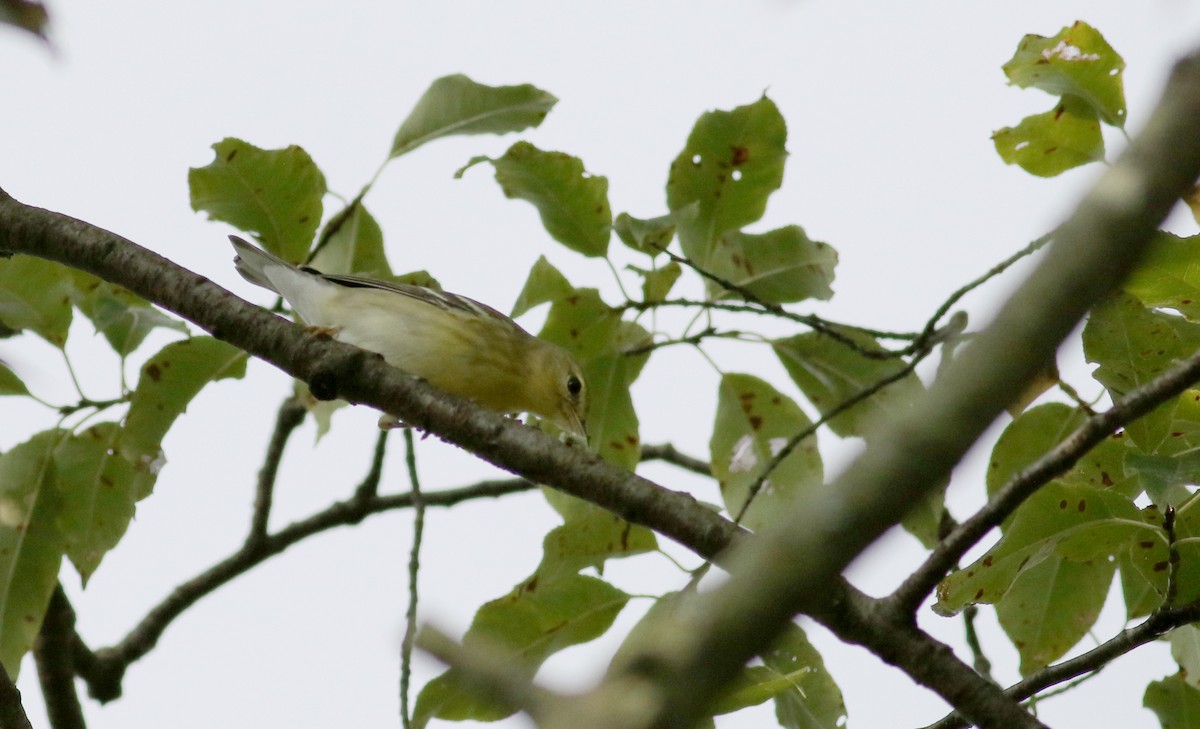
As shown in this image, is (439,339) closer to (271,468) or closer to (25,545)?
(271,468)

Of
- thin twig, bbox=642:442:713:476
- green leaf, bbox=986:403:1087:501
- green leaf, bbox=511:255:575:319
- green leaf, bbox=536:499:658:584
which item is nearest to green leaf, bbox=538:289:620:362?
green leaf, bbox=511:255:575:319

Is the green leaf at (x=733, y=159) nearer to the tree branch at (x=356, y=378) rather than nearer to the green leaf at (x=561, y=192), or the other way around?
the green leaf at (x=561, y=192)

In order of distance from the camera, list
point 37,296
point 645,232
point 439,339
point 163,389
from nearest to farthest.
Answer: point 645,232
point 163,389
point 37,296
point 439,339

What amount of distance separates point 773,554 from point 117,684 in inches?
225

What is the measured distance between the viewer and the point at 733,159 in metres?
4.19

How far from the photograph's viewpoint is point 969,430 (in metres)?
1.10

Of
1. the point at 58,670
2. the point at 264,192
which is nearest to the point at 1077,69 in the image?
the point at 264,192

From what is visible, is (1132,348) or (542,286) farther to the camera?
(542,286)

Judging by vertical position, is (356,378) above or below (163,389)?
below

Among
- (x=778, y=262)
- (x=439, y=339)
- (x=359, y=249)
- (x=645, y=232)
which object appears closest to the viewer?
(x=645, y=232)

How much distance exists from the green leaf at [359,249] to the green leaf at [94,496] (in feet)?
3.41

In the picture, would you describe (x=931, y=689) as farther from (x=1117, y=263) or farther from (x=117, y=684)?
(x=117, y=684)

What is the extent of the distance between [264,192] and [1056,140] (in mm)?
2679

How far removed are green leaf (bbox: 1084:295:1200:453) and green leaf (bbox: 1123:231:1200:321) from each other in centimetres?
8
